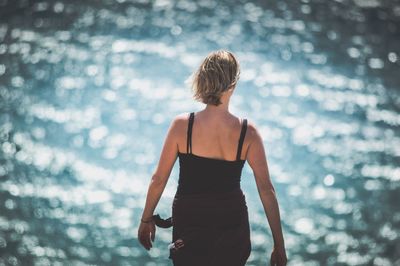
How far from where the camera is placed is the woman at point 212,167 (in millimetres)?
1860

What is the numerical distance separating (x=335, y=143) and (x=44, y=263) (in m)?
7.64

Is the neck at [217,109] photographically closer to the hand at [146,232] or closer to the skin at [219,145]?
→ the skin at [219,145]

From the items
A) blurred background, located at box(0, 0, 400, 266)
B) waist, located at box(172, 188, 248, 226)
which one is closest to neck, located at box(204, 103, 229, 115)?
waist, located at box(172, 188, 248, 226)

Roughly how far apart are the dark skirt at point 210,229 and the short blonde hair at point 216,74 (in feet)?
1.45

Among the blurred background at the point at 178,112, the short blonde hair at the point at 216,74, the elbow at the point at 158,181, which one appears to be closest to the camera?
the short blonde hair at the point at 216,74

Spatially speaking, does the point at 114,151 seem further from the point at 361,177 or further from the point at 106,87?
the point at 361,177

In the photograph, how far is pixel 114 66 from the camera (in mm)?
12633

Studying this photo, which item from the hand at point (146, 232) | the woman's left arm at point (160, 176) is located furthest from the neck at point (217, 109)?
the hand at point (146, 232)

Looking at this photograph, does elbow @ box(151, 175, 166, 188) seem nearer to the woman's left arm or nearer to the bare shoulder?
the woman's left arm

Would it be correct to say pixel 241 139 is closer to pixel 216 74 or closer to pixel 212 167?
pixel 212 167

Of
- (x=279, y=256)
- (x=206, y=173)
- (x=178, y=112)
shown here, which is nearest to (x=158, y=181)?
(x=206, y=173)

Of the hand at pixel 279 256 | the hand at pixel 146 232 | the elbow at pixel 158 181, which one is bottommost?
the hand at pixel 279 256

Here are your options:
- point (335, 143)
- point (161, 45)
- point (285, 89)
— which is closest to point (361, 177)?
point (335, 143)

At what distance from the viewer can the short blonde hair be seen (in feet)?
6.02
